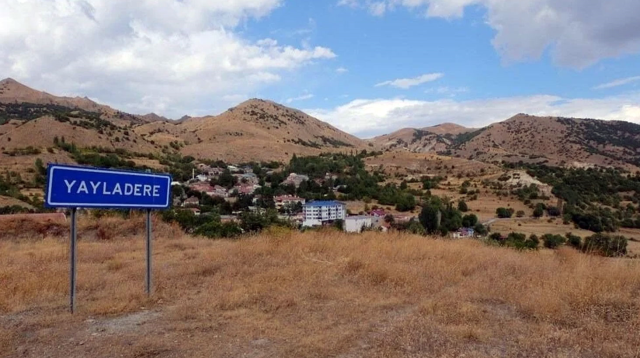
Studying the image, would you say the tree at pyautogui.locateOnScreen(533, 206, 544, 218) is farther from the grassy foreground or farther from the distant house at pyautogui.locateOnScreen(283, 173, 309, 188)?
the grassy foreground

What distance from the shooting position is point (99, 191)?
20.1ft

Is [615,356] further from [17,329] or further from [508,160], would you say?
[508,160]

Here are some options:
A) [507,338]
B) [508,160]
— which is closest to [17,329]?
[507,338]

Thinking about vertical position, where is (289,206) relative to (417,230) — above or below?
below

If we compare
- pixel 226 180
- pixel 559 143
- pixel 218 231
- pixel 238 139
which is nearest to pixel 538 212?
pixel 226 180

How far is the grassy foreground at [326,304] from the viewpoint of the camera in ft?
15.1

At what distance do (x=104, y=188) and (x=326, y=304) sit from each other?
11.5 ft

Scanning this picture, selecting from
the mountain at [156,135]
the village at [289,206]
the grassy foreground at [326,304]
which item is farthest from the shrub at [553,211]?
the mountain at [156,135]

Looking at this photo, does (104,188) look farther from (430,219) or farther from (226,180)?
(226,180)

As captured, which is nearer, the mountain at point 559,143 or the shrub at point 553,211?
the shrub at point 553,211

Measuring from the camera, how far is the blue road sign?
568 centimetres

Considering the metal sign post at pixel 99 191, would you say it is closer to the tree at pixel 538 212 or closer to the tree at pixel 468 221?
the tree at pixel 468 221

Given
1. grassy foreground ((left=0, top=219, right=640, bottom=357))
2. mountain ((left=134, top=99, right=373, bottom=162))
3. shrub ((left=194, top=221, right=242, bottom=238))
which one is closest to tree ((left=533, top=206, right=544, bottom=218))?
shrub ((left=194, top=221, right=242, bottom=238))

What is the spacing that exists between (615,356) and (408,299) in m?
2.72
